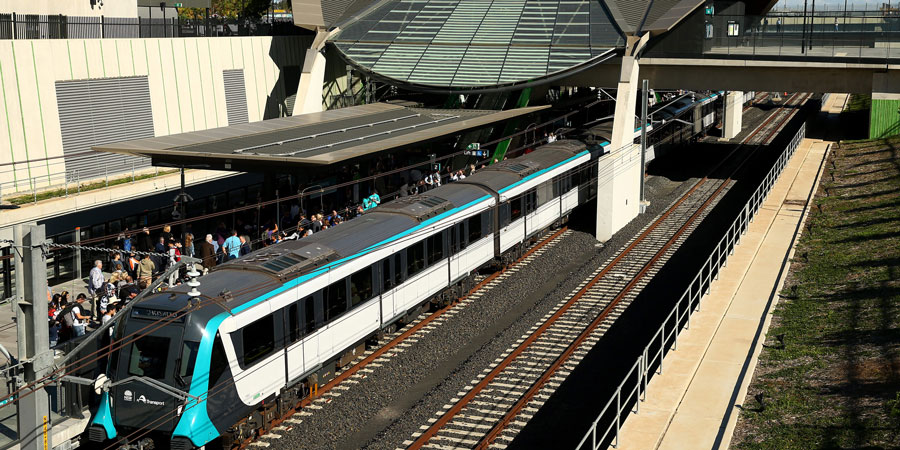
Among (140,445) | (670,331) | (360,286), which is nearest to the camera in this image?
(140,445)

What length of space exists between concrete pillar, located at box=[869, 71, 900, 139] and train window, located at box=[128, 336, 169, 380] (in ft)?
110

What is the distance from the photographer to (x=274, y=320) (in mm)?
18797

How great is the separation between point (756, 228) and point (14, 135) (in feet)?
79.4

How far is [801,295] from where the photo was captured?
23.7 meters

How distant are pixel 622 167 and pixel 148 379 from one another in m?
25.4

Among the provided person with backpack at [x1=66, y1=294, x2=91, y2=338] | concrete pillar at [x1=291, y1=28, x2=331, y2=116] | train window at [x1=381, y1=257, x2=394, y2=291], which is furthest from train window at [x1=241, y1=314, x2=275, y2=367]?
concrete pillar at [x1=291, y1=28, x2=331, y2=116]

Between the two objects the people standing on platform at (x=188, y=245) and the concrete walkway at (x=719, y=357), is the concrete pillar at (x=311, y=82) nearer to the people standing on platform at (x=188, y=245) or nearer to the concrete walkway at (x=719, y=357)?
the people standing on platform at (x=188, y=245)

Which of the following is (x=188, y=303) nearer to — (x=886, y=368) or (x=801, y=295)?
(x=886, y=368)

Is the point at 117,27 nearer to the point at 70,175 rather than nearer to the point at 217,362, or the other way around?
the point at 70,175

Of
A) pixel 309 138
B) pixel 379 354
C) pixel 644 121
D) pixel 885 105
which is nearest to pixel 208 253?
pixel 379 354

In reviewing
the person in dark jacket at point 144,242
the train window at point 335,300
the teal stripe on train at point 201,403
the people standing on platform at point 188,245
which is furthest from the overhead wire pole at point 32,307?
the person in dark jacket at point 144,242

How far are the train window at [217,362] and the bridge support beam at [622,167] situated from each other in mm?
22088

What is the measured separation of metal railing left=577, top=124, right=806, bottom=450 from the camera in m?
17.0

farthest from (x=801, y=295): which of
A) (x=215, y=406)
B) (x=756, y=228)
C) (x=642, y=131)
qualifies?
(x=642, y=131)
